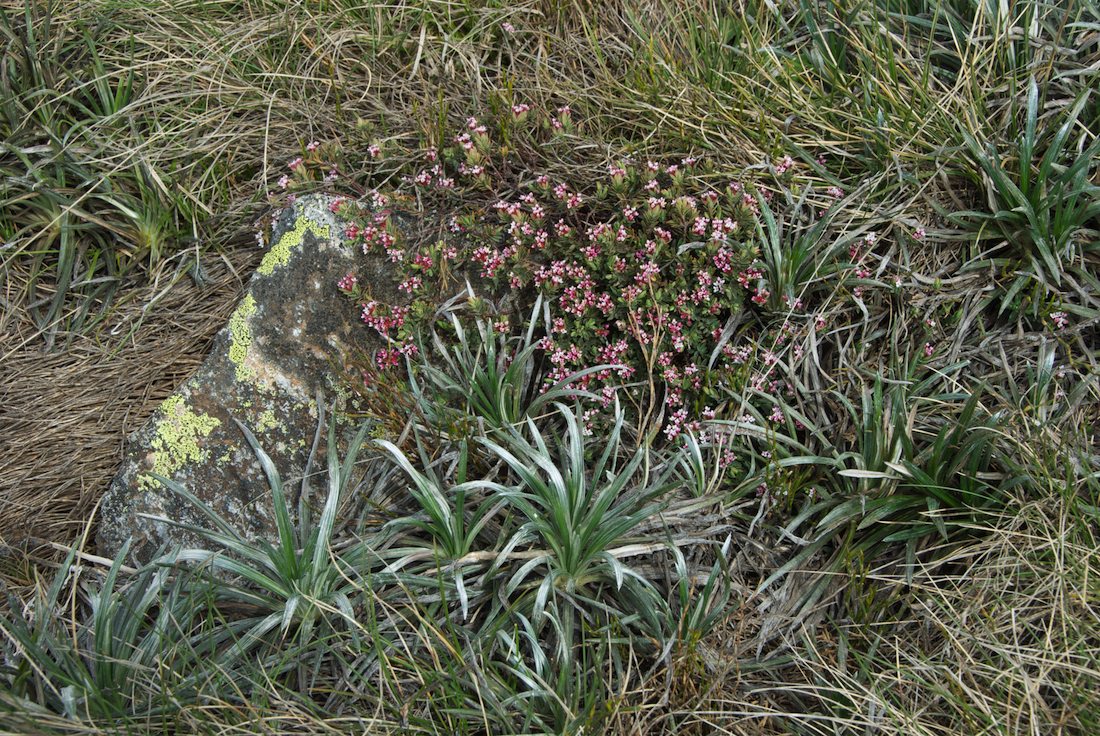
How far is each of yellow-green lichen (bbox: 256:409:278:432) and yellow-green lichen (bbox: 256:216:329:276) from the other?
490 millimetres

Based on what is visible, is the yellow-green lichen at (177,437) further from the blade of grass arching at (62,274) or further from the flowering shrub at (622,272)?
the blade of grass arching at (62,274)

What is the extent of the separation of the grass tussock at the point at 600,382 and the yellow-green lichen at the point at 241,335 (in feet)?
0.85

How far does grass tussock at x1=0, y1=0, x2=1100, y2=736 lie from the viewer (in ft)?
6.91

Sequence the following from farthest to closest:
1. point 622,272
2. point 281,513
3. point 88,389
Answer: point 88,389, point 622,272, point 281,513

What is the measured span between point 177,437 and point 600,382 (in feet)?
4.39

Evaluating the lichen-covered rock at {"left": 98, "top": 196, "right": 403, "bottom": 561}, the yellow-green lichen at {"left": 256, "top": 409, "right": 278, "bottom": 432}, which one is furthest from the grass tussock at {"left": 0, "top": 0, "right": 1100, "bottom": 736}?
the yellow-green lichen at {"left": 256, "top": 409, "right": 278, "bottom": 432}

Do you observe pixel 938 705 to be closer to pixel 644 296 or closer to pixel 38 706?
pixel 644 296

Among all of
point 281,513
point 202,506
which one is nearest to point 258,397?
point 202,506

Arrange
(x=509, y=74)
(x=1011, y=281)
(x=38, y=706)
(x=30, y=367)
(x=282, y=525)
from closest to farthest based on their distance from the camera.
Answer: (x=38, y=706)
(x=282, y=525)
(x=1011, y=281)
(x=30, y=367)
(x=509, y=74)

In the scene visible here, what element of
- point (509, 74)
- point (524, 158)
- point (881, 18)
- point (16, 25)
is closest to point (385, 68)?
point (509, 74)

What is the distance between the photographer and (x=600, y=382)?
9.18 feet

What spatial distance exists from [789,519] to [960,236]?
1.10m

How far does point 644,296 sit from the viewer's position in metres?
2.73

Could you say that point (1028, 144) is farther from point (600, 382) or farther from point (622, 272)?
point (600, 382)
